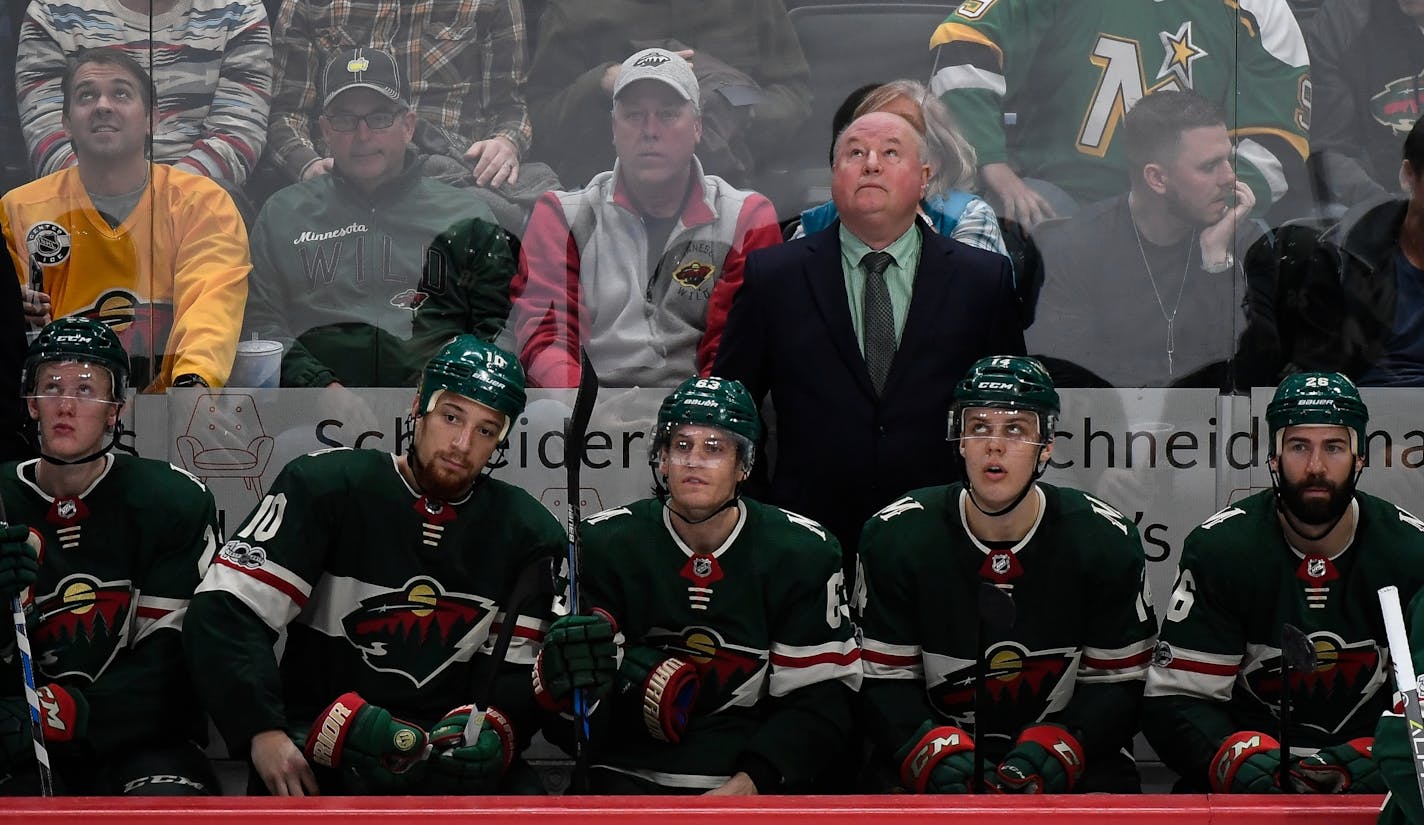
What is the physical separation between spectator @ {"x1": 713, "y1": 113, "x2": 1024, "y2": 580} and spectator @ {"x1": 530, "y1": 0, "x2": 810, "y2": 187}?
513 mm

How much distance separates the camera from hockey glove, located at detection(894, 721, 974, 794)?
157 inches

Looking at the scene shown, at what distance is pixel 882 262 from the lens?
197 inches

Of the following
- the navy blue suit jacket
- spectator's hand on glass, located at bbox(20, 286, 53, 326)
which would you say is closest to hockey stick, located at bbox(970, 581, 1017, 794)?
the navy blue suit jacket

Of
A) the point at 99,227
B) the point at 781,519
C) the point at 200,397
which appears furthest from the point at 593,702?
the point at 99,227

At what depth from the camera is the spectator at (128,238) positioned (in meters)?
5.41

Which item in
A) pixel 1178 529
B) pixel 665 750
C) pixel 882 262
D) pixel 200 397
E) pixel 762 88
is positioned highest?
pixel 762 88

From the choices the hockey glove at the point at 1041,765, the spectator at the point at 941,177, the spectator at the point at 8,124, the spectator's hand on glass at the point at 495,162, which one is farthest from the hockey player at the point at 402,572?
the spectator at the point at 8,124

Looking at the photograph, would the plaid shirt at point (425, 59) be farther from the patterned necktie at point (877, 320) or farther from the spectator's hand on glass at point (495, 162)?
the patterned necktie at point (877, 320)

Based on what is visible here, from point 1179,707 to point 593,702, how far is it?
1487mm

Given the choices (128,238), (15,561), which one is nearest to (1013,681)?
(15,561)

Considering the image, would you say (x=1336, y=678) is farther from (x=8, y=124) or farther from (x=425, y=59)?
(x=8, y=124)

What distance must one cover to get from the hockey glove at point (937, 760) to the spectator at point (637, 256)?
5.57 ft

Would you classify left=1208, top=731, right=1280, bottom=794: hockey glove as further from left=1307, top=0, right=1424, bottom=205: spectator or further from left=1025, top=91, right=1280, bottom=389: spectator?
left=1307, top=0, right=1424, bottom=205: spectator

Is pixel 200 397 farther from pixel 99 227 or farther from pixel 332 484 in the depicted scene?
pixel 332 484
